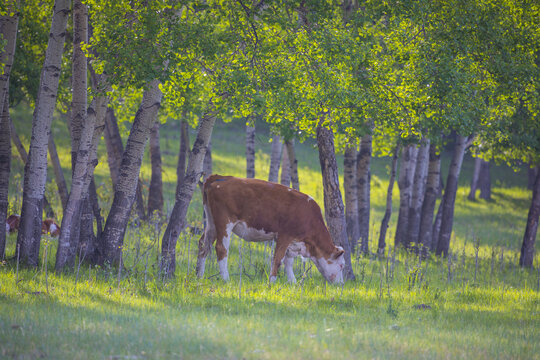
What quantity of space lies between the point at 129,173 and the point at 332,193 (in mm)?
4740

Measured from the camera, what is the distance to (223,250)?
42.5 feet

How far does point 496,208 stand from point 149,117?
110ft

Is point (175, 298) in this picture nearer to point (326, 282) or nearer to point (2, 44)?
point (326, 282)

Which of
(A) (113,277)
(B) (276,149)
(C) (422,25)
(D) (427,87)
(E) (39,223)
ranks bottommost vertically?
(A) (113,277)

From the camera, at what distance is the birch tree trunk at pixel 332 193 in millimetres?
14281

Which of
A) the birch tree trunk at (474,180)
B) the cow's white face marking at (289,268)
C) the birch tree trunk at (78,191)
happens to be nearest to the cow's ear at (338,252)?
the cow's white face marking at (289,268)

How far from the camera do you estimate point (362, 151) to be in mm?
20047

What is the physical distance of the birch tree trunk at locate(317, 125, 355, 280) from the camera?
1428cm

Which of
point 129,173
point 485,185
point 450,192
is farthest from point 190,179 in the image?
point 485,185

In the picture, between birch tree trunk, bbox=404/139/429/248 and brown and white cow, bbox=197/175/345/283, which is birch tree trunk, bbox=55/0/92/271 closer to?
brown and white cow, bbox=197/175/345/283

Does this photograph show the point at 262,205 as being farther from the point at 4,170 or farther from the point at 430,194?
the point at 430,194

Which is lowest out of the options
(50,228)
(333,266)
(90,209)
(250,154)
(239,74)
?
(50,228)

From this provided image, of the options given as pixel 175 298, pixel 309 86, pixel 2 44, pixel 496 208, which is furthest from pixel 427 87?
pixel 496 208

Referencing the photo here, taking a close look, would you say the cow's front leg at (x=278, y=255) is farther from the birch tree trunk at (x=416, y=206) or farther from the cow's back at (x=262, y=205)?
the birch tree trunk at (x=416, y=206)
